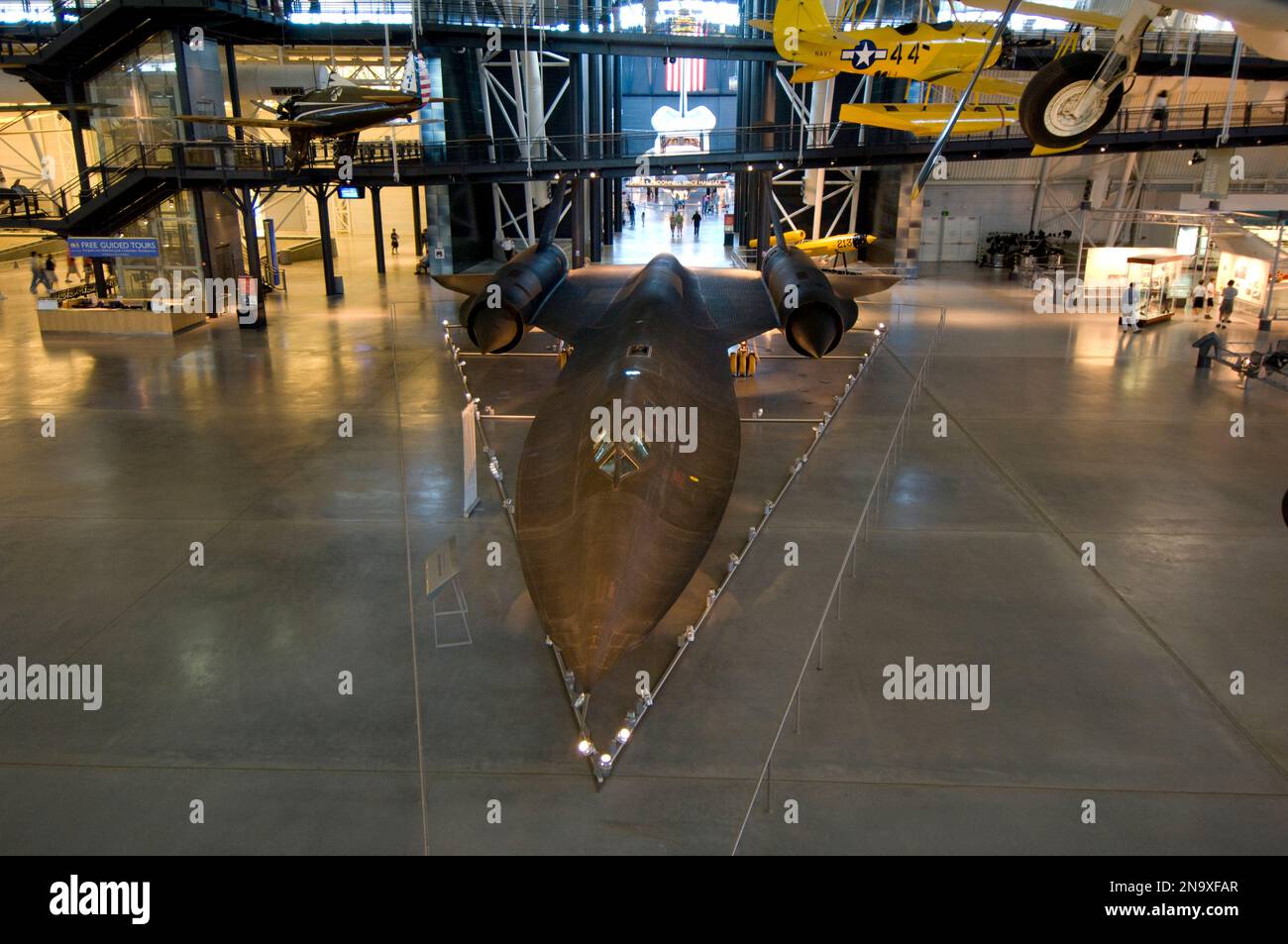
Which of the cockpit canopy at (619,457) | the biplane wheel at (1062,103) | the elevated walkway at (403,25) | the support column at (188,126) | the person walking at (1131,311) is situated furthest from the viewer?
the person walking at (1131,311)

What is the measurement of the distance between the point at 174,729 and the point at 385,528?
4.01 meters

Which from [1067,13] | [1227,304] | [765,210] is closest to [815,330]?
[765,210]

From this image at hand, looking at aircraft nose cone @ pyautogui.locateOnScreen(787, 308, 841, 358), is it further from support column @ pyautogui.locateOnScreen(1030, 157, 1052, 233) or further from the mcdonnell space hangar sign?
support column @ pyautogui.locateOnScreen(1030, 157, 1052, 233)

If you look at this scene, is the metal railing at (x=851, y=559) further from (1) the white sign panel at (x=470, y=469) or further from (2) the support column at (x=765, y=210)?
(2) the support column at (x=765, y=210)

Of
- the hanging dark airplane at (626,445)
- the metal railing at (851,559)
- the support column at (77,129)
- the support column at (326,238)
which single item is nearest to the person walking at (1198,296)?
the metal railing at (851,559)

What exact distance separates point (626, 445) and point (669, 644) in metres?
1.96

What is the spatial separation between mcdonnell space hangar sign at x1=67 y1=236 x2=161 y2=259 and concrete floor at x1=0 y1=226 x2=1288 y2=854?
852 cm

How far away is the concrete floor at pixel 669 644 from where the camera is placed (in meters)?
5.85

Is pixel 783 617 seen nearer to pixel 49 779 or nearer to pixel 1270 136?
pixel 49 779

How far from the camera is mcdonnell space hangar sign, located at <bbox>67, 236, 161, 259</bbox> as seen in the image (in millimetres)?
21984

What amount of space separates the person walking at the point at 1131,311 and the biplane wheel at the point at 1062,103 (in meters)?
16.1

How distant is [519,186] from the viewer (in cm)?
3775

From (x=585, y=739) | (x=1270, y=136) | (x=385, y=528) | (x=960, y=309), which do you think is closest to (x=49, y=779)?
(x=585, y=739)

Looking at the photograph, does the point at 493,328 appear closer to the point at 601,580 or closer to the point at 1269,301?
the point at 601,580
